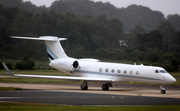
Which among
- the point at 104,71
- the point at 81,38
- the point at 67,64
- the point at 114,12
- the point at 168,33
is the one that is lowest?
the point at 104,71

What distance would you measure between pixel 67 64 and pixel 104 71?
333cm

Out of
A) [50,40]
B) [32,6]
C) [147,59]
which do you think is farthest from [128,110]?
[32,6]

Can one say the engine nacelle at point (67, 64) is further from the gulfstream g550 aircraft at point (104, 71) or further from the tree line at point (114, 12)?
the tree line at point (114, 12)

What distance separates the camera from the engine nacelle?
24.4 m

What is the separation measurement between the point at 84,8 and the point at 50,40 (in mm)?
138601

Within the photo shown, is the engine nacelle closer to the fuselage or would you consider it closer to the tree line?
the fuselage

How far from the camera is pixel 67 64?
24484 millimetres

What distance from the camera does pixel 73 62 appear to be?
963 inches

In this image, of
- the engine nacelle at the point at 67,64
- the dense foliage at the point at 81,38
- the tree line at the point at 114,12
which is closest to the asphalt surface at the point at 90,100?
the engine nacelle at the point at 67,64

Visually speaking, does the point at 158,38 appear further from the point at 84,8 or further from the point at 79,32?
the point at 84,8

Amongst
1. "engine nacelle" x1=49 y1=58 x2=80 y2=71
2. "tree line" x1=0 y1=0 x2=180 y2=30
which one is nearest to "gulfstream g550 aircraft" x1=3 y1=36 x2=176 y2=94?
"engine nacelle" x1=49 y1=58 x2=80 y2=71

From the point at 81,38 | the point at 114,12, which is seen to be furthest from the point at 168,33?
the point at 114,12

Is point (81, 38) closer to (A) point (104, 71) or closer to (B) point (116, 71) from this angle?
(A) point (104, 71)

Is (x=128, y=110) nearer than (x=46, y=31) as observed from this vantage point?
Yes
